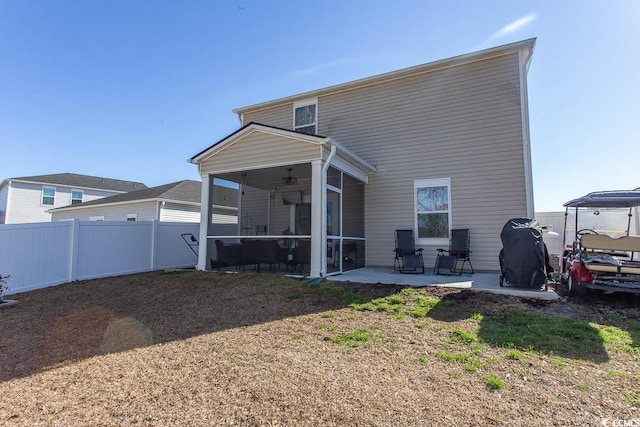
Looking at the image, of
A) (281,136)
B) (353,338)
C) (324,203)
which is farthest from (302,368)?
(281,136)

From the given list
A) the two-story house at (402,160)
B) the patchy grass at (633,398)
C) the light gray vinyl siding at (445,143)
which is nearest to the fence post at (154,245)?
the two-story house at (402,160)

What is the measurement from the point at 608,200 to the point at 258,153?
7.22 meters

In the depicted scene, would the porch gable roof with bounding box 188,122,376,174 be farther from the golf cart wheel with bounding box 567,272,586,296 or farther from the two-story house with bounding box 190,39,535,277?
the golf cart wheel with bounding box 567,272,586,296

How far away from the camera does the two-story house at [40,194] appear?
821 inches

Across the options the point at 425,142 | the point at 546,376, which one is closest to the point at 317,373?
the point at 546,376

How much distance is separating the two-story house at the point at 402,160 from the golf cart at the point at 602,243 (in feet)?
3.53

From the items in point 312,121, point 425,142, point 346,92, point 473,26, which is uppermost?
point 473,26

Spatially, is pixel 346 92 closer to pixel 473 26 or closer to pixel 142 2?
pixel 473 26

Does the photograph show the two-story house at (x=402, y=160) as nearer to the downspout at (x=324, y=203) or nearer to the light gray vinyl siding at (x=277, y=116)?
the downspout at (x=324, y=203)

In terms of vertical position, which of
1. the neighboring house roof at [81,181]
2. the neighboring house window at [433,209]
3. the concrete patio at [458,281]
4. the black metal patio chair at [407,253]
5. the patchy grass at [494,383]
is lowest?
the patchy grass at [494,383]

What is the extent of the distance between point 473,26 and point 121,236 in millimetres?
10996

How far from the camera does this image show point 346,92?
9.75m

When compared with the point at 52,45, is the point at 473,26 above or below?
below

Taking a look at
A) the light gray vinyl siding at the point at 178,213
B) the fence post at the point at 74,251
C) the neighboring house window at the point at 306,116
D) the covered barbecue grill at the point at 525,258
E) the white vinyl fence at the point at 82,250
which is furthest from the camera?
the light gray vinyl siding at the point at 178,213
